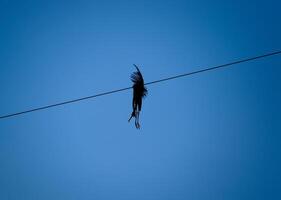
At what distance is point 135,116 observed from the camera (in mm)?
7023

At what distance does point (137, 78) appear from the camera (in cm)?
701

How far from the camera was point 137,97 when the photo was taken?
23.2 feet

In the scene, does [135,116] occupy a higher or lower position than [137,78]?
lower

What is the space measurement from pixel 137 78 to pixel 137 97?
38 centimetres

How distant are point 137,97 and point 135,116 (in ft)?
1.25

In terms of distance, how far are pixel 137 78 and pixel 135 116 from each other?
2.46 feet
